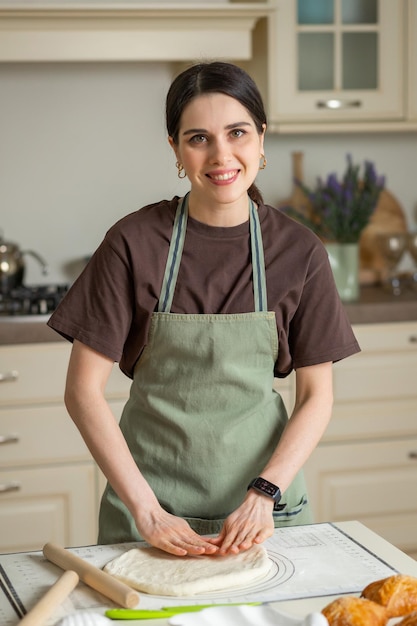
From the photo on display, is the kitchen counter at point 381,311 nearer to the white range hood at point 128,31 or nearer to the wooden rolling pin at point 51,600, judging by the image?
the white range hood at point 128,31

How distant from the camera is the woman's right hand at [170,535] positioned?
1365mm

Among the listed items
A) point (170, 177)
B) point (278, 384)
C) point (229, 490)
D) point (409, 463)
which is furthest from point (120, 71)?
point (229, 490)

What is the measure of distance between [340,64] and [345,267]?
675mm

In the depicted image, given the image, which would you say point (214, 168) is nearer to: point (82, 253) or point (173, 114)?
point (173, 114)

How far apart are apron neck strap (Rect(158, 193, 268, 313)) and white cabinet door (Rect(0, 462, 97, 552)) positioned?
147 cm

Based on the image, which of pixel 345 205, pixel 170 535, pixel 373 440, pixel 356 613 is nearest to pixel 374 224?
pixel 345 205

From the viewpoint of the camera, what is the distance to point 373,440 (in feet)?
10.3

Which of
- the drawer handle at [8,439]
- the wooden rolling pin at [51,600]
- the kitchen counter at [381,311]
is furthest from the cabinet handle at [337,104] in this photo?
the wooden rolling pin at [51,600]

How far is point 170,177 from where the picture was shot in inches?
139

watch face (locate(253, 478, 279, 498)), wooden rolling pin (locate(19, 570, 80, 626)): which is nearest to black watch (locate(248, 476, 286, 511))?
watch face (locate(253, 478, 279, 498))

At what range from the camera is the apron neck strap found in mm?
1580

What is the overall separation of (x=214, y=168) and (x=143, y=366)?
346 millimetres

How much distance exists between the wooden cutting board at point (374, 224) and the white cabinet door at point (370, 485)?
746 millimetres

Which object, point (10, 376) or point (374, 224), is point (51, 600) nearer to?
point (10, 376)
